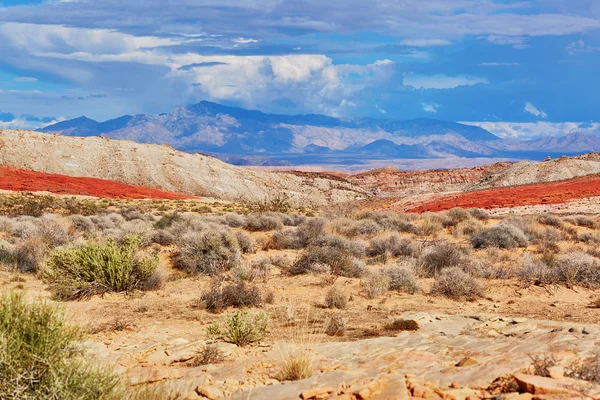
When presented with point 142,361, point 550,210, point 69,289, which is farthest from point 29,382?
point 550,210

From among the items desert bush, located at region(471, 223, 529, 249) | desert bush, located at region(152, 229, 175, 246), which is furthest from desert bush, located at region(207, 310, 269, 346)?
desert bush, located at region(471, 223, 529, 249)

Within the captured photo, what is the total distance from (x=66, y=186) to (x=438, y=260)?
152 feet

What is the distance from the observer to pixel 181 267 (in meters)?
16.8

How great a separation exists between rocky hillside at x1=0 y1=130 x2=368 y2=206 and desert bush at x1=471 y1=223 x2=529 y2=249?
4742 cm

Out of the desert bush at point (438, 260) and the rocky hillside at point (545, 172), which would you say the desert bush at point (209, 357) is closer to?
the desert bush at point (438, 260)

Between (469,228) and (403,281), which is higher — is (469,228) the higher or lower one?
the lower one

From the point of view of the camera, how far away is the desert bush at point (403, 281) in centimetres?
1382

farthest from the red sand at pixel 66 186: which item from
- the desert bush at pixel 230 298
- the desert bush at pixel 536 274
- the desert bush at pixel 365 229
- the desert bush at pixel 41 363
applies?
the desert bush at pixel 41 363

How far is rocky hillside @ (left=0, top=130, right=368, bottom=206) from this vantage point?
71000 mm

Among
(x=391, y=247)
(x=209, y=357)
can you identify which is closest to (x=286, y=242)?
(x=391, y=247)

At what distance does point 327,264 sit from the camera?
1600cm

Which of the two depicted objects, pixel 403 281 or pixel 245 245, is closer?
pixel 403 281

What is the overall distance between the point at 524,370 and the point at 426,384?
111cm

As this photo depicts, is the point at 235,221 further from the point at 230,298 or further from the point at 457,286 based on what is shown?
the point at 457,286
